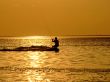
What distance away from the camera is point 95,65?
3506 centimetres

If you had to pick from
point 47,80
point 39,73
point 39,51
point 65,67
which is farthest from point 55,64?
point 39,51

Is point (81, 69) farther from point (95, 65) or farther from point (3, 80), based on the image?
point (3, 80)

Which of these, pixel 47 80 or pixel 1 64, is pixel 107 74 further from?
pixel 1 64

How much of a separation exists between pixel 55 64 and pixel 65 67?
2.63 m

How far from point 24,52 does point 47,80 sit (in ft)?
75.5

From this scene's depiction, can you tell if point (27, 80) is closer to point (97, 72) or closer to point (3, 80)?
point (3, 80)

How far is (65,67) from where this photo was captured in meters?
33.9

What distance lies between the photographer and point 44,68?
109ft

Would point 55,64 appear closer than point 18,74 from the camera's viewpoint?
No

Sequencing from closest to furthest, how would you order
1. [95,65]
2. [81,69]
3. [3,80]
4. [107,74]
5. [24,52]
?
[3,80] < [107,74] < [81,69] < [95,65] < [24,52]

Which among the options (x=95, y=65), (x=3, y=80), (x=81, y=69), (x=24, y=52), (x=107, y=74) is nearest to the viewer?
(x=3, y=80)

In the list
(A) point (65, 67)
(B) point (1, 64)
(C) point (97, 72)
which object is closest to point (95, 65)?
(A) point (65, 67)

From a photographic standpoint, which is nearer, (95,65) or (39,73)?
(39,73)

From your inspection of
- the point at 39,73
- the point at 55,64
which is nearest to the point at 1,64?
the point at 55,64
